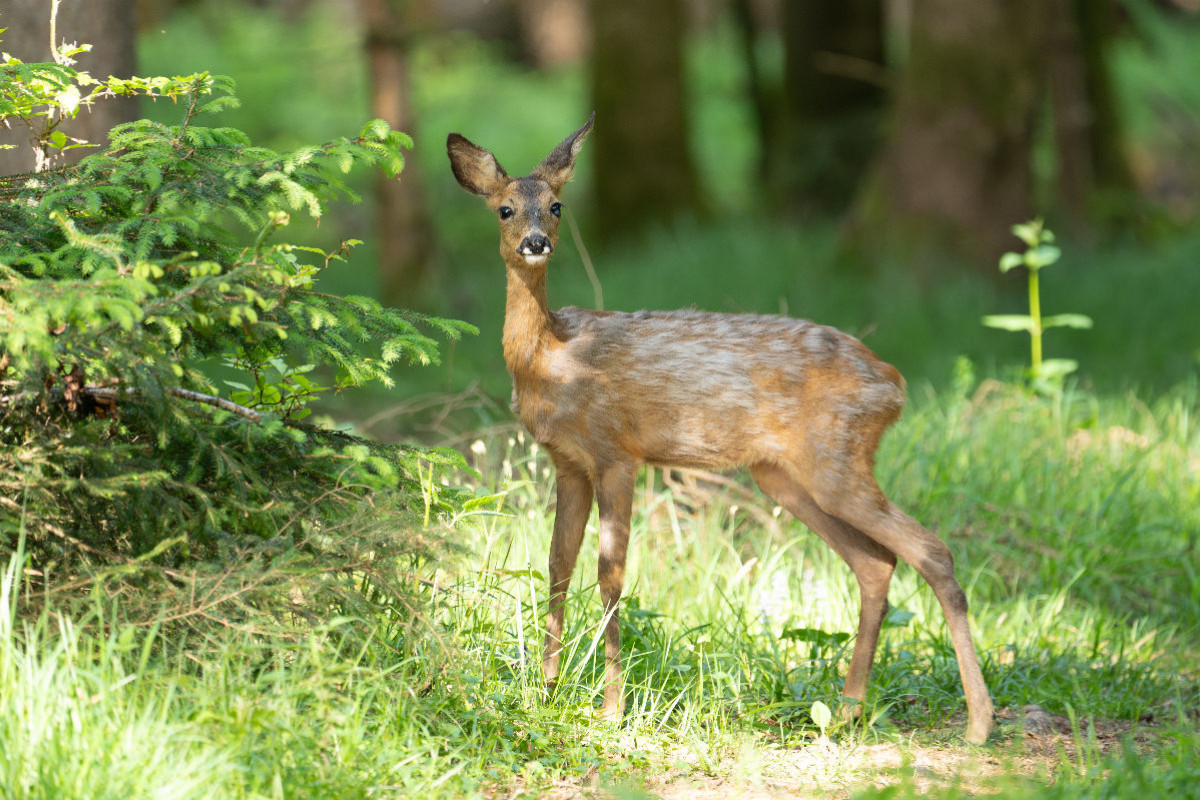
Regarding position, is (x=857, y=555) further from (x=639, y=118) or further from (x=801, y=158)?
(x=801, y=158)

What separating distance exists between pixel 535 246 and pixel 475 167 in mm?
506

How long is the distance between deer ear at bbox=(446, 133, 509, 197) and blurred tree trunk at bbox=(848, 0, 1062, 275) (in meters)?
7.12

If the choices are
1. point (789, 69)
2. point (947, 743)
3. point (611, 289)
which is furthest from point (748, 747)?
point (789, 69)

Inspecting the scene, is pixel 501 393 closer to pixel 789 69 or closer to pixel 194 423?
pixel 194 423

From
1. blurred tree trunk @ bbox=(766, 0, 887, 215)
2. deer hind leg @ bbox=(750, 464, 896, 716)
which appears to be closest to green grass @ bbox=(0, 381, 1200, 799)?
deer hind leg @ bbox=(750, 464, 896, 716)

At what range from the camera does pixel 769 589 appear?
596cm

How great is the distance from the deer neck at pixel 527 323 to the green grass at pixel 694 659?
47cm

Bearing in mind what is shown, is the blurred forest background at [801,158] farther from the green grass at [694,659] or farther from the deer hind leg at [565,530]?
the green grass at [694,659]

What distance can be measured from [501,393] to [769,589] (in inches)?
124

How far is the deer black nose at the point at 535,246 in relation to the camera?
4590 mm

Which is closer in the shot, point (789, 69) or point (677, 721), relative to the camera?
point (677, 721)

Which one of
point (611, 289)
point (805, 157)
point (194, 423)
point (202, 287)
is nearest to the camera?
point (202, 287)

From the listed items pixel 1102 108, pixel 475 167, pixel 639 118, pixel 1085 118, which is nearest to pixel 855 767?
pixel 475 167

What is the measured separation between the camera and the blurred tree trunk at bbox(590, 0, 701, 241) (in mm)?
16078
